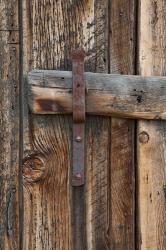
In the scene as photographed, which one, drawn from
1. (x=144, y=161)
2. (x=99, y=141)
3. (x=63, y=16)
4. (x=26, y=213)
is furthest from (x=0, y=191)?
(x=63, y=16)

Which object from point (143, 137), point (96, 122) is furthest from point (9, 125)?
point (143, 137)

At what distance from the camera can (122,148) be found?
1218 millimetres

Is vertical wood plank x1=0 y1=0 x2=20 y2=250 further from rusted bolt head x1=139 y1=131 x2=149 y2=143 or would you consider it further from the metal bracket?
rusted bolt head x1=139 y1=131 x2=149 y2=143

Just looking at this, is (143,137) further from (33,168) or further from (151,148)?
(33,168)

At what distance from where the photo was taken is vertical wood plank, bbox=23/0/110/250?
45.8 inches

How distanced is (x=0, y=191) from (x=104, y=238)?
0.34m

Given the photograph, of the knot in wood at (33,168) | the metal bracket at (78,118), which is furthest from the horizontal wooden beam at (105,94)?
the knot in wood at (33,168)

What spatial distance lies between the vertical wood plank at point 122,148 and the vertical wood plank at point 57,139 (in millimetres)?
26

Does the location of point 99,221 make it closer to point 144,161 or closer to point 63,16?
point 144,161

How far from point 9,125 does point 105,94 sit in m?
0.30

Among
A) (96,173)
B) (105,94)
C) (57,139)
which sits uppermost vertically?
(105,94)

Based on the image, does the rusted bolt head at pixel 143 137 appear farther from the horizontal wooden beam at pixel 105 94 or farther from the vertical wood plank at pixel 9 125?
the vertical wood plank at pixel 9 125

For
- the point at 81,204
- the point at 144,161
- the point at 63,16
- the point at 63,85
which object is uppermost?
the point at 63,16

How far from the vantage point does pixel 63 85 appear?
1.13 metres
